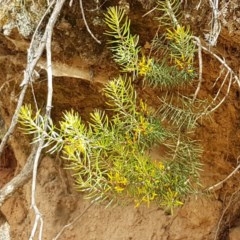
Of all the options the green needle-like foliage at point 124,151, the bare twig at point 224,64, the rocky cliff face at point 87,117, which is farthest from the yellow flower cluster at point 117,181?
the bare twig at point 224,64

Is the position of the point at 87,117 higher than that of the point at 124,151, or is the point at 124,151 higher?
the point at 124,151

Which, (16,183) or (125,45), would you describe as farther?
(16,183)

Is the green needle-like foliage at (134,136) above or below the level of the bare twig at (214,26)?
below

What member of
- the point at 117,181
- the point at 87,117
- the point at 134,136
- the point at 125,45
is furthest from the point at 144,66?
the point at 87,117

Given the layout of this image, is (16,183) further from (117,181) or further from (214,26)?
(214,26)

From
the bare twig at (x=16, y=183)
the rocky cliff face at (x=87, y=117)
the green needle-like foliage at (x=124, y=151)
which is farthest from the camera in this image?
the bare twig at (x=16, y=183)

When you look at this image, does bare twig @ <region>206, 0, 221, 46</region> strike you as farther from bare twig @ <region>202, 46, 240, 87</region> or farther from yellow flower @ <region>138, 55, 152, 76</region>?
A: yellow flower @ <region>138, 55, 152, 76</region>

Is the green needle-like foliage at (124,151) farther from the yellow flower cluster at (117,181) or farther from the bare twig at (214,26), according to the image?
the bare twig at (214,26)

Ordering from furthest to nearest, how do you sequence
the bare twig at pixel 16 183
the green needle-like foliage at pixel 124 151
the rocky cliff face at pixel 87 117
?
1. the bare twig at pixel 16 183
2. the rocky cliff face at pixel 87 117
3. the green needle-like foliage at pixel 124 151

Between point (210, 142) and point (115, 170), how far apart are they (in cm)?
52

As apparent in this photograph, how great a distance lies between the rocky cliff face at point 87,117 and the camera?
1.74 metres

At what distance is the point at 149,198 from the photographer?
1.61 m

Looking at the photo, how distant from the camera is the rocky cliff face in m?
1.74

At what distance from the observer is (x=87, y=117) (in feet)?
6.89
